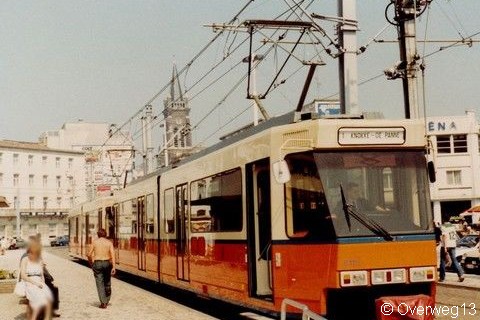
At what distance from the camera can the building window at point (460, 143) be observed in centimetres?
5728

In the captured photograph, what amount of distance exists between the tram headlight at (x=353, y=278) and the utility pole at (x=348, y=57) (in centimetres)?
689

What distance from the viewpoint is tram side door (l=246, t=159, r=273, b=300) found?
434 inches

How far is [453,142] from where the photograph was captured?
189 ft

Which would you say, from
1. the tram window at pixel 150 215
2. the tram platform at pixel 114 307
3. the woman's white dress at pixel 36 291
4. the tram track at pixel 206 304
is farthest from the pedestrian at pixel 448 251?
the woman's white dress at pixel 36 291

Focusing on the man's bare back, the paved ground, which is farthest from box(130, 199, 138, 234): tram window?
the man's bare back

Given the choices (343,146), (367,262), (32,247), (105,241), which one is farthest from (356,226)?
(105,241)

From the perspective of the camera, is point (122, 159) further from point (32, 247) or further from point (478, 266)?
point (32, 247)

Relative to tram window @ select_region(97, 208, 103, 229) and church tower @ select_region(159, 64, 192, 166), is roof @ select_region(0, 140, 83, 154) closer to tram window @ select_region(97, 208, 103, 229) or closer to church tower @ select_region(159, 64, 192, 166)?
church tower @ select_region(159, 64, 192, 166)

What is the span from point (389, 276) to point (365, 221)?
853 mm

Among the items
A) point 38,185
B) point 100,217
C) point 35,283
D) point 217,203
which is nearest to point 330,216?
point 217,203

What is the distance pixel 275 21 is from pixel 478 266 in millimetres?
13196

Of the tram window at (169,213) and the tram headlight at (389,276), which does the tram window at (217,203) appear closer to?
the tram window at (169,213)

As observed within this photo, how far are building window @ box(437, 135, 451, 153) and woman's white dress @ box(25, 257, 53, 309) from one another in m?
51.0

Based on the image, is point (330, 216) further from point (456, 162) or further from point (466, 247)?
point (456, 162)
